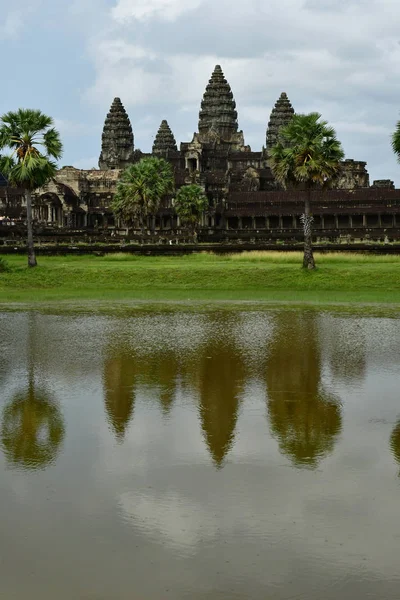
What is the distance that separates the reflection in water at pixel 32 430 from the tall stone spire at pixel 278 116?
126652 mm

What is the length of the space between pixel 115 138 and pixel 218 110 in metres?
19.2

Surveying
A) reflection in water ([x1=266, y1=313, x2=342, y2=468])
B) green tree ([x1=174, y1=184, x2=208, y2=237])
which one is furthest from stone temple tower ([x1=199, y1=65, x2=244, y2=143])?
reflection in water ([x1=266, y1=313, x2=342, y2=468])

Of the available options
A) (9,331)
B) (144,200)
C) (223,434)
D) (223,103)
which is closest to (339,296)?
(9,331)

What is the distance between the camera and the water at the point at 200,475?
30.5 ft

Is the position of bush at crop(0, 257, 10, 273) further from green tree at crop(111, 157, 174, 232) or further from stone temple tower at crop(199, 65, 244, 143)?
stone temple tower at crop(199, 65, 244, 143)

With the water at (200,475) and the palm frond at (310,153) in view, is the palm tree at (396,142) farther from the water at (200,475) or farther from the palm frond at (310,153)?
the water at (200,475)

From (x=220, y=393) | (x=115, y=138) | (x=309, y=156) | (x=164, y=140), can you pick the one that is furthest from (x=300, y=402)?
(x=115, y=138)

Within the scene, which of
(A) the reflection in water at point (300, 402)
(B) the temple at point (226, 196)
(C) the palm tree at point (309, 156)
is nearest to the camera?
(A) the reflection in water at point (300, 402)

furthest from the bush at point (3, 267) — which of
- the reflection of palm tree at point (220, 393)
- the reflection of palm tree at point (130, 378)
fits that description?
the reflection of palm tree at point (220, 393)

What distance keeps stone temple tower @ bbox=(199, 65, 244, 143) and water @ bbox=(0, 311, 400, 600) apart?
11916 cm

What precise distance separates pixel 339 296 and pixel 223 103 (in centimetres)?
10624

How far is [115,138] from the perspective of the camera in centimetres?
14838

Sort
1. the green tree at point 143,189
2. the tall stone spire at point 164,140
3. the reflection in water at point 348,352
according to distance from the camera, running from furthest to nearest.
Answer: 1. the tall stone spire at point 164,140
2. the green tree at point 143,189
3. the reflection in water at point 348,352

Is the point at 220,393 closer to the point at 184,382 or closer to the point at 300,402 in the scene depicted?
the point at 184,382
